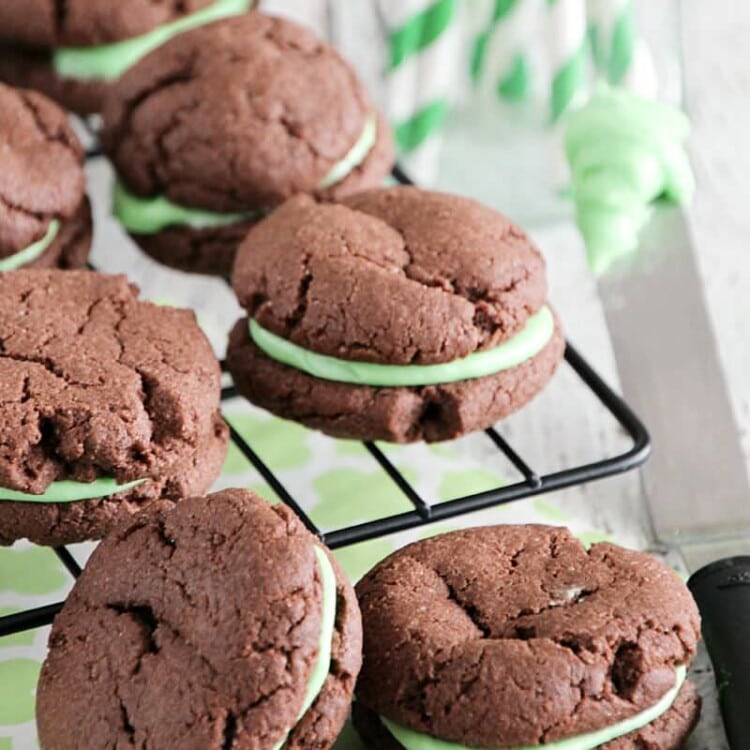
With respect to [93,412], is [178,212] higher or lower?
lower

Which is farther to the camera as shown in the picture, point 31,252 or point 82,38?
point 82,38

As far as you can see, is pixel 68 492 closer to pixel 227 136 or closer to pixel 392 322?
pixel 392 322

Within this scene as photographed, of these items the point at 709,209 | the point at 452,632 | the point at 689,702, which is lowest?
the point at 709,209

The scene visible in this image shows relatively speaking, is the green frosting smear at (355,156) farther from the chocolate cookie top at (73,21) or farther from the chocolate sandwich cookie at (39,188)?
the chocolate cookie top at (73,21)

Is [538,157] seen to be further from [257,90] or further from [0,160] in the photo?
[0,160]

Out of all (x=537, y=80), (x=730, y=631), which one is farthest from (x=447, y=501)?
(x=537, y=80)

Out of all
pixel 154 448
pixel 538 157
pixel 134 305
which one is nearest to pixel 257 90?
pixel 134 305
